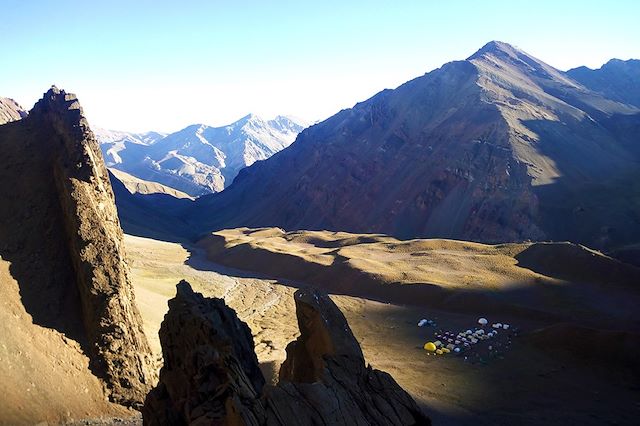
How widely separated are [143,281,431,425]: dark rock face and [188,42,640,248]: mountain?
50365 millimetres

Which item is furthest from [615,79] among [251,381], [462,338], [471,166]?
[251,381]

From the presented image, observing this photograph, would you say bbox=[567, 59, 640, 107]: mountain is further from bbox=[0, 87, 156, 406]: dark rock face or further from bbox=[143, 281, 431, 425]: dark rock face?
bbox=[143, 281, 431, 425]: dark rock face

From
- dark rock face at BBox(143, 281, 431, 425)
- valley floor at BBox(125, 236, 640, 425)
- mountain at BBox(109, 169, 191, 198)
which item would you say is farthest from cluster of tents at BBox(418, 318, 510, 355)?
mountain at BBox(109, 169, 191, 198)

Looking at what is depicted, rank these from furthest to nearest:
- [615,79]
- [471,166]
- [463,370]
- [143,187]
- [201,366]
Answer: [143,187] < [615,79] < [471,166] < [463,370] < [201,366]

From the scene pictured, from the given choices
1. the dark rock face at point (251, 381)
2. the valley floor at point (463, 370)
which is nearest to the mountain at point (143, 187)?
the valley floor at point (463, 370)

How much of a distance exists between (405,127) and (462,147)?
18.9m

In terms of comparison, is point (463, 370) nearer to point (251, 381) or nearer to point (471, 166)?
point (251, 381)

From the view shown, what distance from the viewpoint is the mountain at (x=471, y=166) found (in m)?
60.7

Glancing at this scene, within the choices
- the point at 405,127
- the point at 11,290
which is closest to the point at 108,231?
the point at 11,290

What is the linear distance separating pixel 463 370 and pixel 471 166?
175ft

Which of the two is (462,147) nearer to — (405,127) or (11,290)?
(405,127)

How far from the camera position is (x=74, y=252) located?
16.6 meters

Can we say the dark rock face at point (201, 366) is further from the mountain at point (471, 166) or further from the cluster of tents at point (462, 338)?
the mountain at point (471, 166)

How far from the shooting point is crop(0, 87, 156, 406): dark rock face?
15.2 meters
